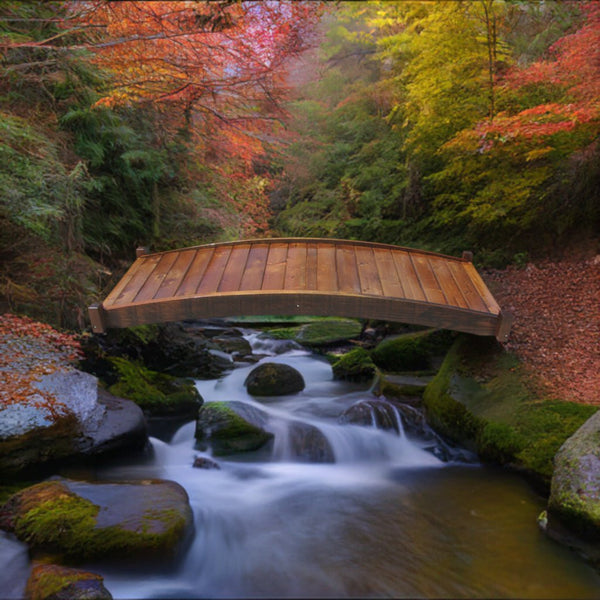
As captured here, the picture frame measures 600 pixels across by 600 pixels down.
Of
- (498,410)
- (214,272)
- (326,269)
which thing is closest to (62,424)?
(214,272)

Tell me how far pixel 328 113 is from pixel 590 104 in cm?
965

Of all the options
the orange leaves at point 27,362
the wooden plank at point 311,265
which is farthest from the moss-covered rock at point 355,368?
the orange leaves at point 27,362

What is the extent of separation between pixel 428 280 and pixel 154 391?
424 cm

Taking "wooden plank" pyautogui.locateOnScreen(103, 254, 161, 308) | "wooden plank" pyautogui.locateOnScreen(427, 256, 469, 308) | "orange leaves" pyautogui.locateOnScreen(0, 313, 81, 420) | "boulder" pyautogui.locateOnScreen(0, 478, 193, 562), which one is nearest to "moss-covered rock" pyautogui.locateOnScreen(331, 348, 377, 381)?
"wooden plank" pyautogui.locateOnScreen(427, 256, 469, 308)

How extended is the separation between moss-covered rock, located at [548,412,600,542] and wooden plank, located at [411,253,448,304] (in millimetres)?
1860

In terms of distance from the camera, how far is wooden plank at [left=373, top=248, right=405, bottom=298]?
4.75m

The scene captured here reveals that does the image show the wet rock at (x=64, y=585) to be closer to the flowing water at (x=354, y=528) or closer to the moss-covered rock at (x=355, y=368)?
the flowing water at (x=354, y=528)

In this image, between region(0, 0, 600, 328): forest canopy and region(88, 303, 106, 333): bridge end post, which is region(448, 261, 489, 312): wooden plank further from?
region(88, 303, 106, 333): bridge end post

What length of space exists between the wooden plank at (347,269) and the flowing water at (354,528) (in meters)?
2.17

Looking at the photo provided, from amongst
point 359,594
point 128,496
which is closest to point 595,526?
point 359,594

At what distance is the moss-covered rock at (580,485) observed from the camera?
3.27m

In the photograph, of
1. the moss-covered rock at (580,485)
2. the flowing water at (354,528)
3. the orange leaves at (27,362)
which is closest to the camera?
the flowing water at (354,528)

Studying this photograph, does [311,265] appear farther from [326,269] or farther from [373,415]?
[373,415]

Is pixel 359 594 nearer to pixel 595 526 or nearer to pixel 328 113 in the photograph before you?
pixel 595 526
